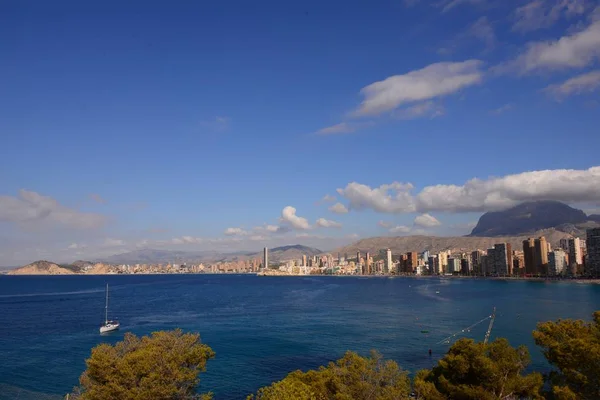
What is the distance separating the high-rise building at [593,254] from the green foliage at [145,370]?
198 m

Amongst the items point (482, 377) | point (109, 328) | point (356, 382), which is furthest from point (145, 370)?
point (109, 328)

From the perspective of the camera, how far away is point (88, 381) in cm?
2081

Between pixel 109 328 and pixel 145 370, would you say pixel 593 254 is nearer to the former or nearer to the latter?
pixel 109 328

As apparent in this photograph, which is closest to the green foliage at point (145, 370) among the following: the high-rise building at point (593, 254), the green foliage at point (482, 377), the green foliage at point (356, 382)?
the green foliage at point (356, 382)

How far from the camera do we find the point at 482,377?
20844 mm

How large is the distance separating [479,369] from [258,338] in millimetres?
38749

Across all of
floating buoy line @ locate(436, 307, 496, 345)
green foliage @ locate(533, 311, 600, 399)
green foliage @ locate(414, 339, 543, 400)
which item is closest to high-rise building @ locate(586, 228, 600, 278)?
floating buoy line @ locate(436, 307, 496, 345)

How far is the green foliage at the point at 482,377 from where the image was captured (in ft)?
67.3

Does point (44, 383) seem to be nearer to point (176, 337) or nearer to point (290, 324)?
point (176, 337)

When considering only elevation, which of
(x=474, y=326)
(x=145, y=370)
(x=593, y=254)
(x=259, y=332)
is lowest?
(x=474, y=326)

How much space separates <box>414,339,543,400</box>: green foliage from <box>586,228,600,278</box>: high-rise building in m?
190

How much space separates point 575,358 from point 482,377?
4.28 m

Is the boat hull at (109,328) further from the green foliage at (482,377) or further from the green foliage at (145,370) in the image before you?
the green foliage at (482,377)

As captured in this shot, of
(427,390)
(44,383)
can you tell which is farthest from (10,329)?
(427,390)
